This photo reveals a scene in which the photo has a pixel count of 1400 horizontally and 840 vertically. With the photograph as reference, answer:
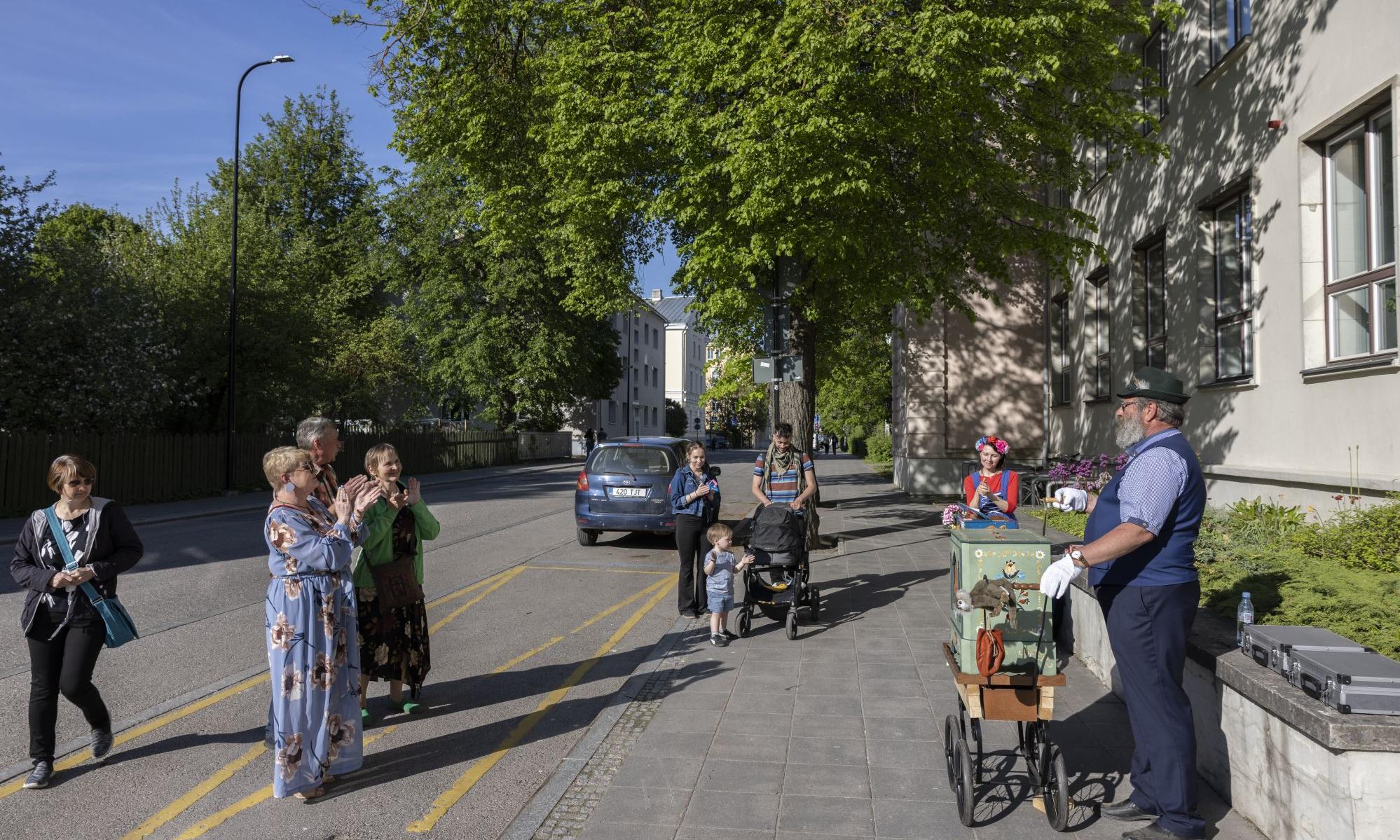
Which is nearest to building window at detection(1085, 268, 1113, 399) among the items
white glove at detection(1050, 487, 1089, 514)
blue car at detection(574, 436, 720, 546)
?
blue car at detection(574, 436, 720, 546)

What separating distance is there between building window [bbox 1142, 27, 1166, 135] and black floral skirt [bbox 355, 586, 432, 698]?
1220 cm

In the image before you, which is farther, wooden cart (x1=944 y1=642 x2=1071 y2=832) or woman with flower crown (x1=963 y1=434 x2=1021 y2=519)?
woman with flower crown (x1=963 y1=434 x2=1021 y2=519)

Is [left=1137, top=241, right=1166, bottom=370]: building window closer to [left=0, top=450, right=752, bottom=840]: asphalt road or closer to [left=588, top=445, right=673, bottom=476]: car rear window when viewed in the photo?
[left=588, top=445, right=673, bottom=476]: car rear window

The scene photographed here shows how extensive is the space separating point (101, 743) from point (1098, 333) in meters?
16.5

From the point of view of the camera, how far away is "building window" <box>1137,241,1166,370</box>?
1371cm

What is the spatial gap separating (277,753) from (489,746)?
3.90 ft

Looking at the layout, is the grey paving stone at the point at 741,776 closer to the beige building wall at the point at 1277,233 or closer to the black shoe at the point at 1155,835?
the black shoe at the point at 1155,835

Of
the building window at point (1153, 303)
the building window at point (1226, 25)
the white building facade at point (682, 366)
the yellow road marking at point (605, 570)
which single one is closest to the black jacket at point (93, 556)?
the yellow road marking at point (605, 570)

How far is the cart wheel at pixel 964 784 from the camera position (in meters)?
3.80

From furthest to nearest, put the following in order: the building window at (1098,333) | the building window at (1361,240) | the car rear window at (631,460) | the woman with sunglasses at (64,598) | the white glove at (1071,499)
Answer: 1. the building window at (1098,333)
2. the car rear window at (631,460)
3. the building window at (1361,240)
4. the woman with sunglasses at (64,598)
5. the white glove at (1071,499)

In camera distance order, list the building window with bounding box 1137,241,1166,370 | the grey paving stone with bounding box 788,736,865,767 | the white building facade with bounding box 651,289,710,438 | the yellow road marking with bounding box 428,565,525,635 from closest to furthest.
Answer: the grey paving stone with bounding box 788,736,865,767 → the yellow road marking with bounding box 428,565,525,635 → the building window with bounding box 1137,241,1166,370 → the white building facade with bounding box 651,289,710,438

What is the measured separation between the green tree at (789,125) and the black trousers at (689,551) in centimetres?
346

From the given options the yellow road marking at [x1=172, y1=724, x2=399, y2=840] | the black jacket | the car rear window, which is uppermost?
the car rear window

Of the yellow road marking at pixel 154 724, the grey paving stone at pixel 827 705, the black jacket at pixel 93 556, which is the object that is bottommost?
the yellow road marking at pixel 154 724
